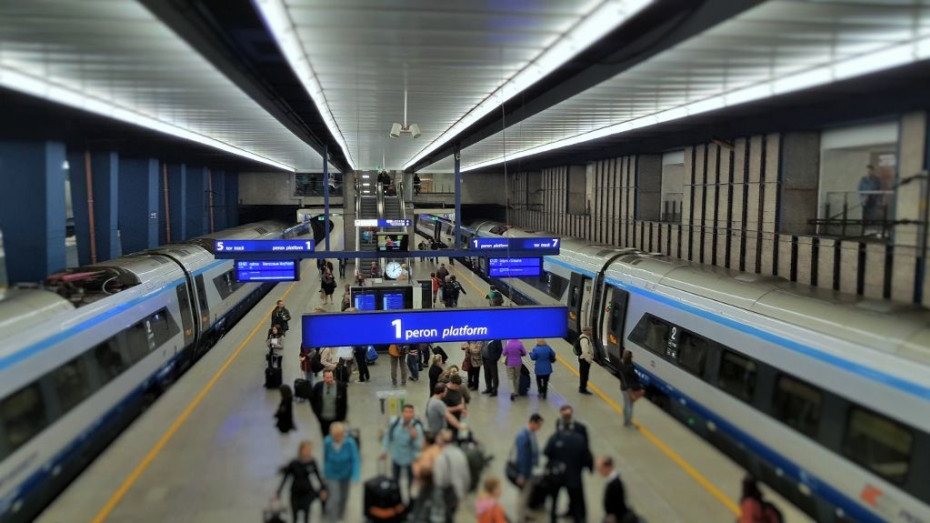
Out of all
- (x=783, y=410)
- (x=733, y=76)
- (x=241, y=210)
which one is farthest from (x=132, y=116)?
(x=241, y=210)

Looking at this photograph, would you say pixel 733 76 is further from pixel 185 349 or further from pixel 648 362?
pixel 185 349

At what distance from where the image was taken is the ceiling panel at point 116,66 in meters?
5.10

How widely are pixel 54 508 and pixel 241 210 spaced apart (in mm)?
32992

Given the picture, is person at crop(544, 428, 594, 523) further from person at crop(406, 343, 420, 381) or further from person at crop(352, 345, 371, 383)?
person at crop(352, 345, 371, 383)

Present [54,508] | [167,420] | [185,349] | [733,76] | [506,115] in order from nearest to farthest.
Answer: [54,508]
[733,76]
[167,420]
[506,115]
[185,349]

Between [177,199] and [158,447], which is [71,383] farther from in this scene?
[177,199]

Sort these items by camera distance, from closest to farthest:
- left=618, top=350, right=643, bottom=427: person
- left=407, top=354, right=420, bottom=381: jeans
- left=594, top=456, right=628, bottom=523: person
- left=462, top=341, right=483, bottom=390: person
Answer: left=594, top=456, right=628, bottom=523: person → left=618, top=350, right=643, bottom=427: person → left=462, top=341, right=483, bottom=390: person → left=407, top=354, right=420, bottom=381: jeans

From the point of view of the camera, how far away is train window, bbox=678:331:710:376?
928cm

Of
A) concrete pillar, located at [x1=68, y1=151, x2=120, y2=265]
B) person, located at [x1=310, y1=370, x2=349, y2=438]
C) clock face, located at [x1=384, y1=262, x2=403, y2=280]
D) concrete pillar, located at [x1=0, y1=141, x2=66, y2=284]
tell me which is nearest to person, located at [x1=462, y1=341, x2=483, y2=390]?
person, located at [x1=310, y1=370, x2=349, y2=438]

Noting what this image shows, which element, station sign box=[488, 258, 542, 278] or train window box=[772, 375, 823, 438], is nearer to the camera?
train window box=[772, 375, 823, 438]

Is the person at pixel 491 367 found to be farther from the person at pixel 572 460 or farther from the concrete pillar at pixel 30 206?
the concrete pillar at pixel 30 206

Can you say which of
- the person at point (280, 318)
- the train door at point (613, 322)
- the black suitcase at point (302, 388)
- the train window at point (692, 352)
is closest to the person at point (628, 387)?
the train window at point (692, 352)

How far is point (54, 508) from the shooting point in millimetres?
7020

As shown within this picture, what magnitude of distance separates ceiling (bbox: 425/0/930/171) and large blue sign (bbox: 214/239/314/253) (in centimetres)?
588
